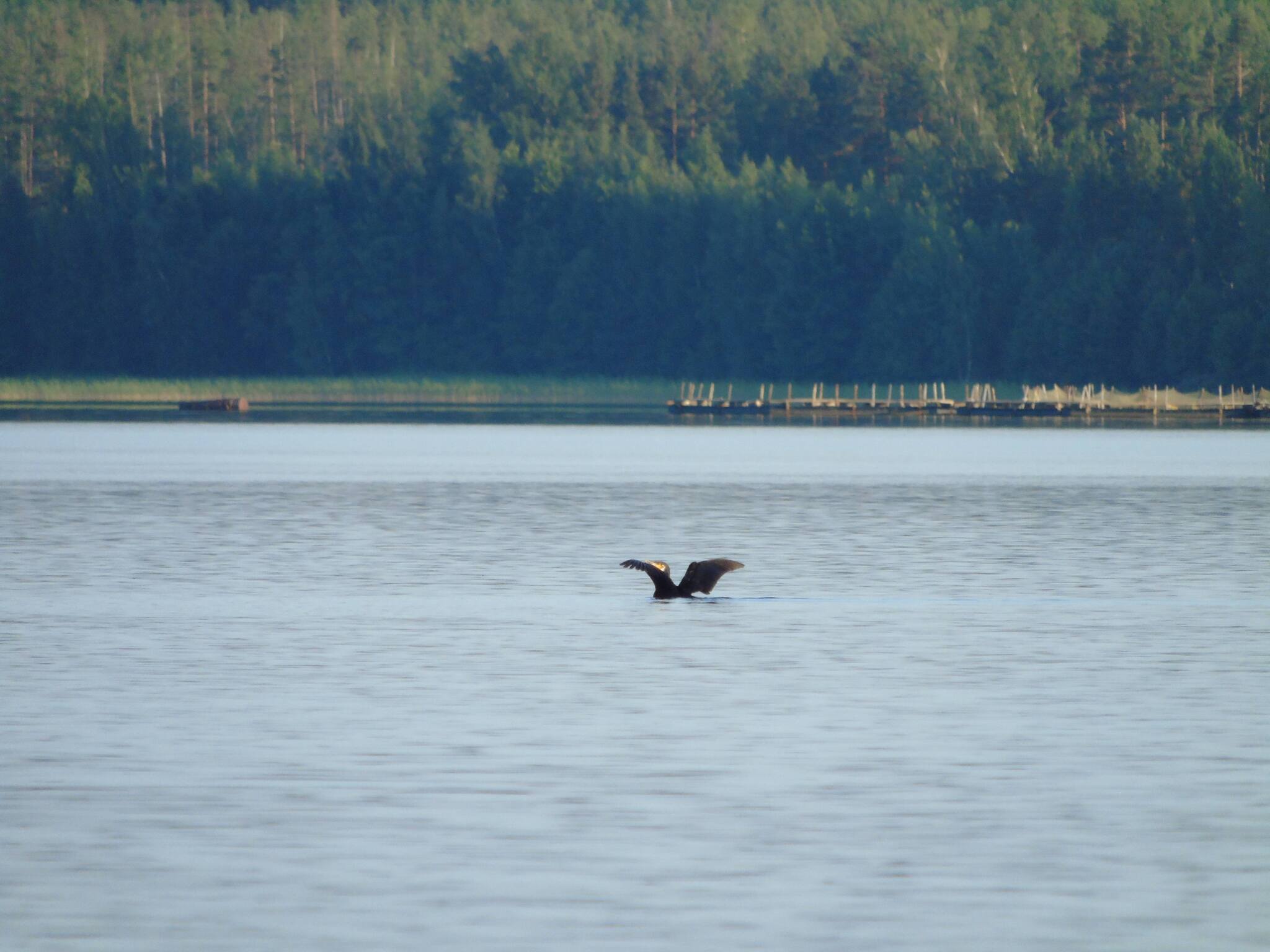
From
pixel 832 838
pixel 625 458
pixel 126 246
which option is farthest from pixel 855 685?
pixel 126 246

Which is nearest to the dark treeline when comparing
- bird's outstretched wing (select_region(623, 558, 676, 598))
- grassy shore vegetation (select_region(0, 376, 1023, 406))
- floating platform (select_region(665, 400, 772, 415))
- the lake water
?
grassy shore vegetation (select_region(0, 376, 1023, 406))

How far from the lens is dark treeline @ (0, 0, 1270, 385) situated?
113 meters

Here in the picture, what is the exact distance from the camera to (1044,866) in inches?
482

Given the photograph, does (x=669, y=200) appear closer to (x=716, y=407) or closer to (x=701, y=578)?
(x=716, y=407)

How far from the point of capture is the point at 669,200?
130 metres

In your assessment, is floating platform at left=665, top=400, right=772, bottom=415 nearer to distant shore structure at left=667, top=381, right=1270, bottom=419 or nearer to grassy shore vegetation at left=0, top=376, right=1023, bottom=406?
distant shore structure at left=667, top=381, right=1270, bottom=419

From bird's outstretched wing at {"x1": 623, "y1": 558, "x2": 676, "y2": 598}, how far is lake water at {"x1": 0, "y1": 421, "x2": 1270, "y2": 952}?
15.7 inches

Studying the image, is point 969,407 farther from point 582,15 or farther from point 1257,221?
point 582,15

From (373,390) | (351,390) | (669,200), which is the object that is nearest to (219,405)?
(351,390)

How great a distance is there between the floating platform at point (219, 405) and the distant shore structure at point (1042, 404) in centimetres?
2021

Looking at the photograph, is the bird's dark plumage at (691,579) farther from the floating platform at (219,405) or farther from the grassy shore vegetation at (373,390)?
the grassy shore vegetation at (373,390)

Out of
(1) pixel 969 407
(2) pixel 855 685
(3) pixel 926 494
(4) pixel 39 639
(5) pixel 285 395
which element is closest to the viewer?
(2) pixel 855 685

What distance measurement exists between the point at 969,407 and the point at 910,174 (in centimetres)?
2361

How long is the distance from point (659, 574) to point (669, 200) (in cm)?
10604
